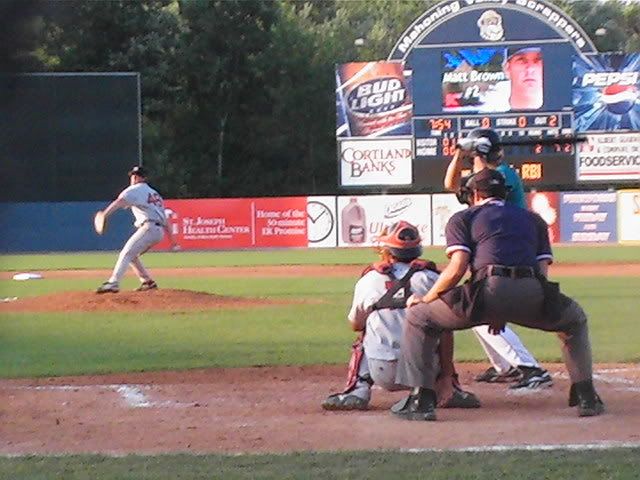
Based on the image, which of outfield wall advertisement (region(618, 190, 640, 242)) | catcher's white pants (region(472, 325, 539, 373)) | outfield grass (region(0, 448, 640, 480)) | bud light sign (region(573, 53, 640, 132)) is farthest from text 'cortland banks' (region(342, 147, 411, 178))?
outfield grass (region(0, 448, 640, 480))

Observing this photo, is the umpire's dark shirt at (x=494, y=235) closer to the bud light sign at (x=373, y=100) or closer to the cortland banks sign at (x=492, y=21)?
the cortland banks sign at (x=492, y=21)

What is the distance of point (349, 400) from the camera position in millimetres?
7570

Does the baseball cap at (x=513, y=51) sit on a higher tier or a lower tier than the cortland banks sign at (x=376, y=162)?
higher

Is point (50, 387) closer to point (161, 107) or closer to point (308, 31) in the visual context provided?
point (161, 107)

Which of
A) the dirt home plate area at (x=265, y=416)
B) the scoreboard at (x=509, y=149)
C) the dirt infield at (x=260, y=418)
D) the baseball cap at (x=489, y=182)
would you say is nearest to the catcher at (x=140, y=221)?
the dirt home plate area at (x=265, y=416)

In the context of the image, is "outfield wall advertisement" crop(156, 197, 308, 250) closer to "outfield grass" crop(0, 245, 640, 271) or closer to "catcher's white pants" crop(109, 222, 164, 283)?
"outfield grass" crop(0, 245, 640, 271)

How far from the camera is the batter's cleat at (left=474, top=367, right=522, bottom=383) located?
8.73 m

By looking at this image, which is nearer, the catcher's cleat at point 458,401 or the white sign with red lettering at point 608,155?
the catcher's cleat at point 458,401

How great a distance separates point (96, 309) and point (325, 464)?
987 centimetres

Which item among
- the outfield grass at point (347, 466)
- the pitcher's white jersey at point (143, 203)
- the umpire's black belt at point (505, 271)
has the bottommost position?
the outfield grass at point (347, 466)

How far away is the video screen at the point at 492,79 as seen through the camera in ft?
93.3

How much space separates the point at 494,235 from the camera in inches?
276

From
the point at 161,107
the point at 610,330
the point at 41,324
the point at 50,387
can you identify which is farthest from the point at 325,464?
the point at 161,107

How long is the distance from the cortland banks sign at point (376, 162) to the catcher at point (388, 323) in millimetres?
22770
